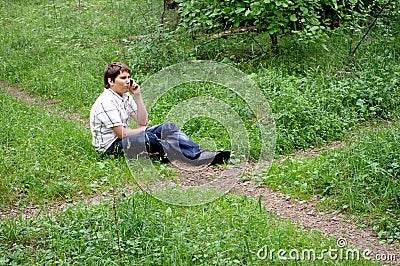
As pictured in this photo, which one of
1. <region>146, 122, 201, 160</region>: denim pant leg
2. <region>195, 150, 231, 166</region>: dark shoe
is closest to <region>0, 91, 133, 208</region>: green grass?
<region>146, 122, 201, 160</region>: denim pant leg

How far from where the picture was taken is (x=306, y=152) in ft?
22.8

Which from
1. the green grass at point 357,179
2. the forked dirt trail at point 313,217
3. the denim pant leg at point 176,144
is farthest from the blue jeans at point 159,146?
the green grass at point 357,179

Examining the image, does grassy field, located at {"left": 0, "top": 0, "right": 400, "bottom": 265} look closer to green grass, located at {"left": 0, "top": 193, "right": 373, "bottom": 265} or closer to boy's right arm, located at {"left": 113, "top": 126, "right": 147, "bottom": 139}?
green grass, located at {"left": 0, "top": 193, "right": 373, "bottom": 265}

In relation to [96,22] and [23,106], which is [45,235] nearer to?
[23,106]

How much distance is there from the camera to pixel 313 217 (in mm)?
5254

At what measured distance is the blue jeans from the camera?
21.5 feet

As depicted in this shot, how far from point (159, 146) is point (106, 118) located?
0.67 metres

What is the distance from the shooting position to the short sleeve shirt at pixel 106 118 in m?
6.56

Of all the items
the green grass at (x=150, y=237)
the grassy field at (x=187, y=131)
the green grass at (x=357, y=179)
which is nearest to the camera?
the green grass at (x=150, y=237)

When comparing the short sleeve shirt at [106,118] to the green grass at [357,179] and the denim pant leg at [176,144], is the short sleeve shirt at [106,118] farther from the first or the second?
the green grass at [357,179]

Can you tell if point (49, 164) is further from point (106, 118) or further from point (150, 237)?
point (150, 237)

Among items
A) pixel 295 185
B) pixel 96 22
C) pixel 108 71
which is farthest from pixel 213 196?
pixel 96 22

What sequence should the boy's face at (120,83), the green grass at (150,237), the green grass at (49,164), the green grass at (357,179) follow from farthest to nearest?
the boy's face at (120,83), the green grass at (49,164), the green grass at (357,179), the green grass at (150,237)

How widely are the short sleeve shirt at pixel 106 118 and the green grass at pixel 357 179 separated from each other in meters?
1.83
